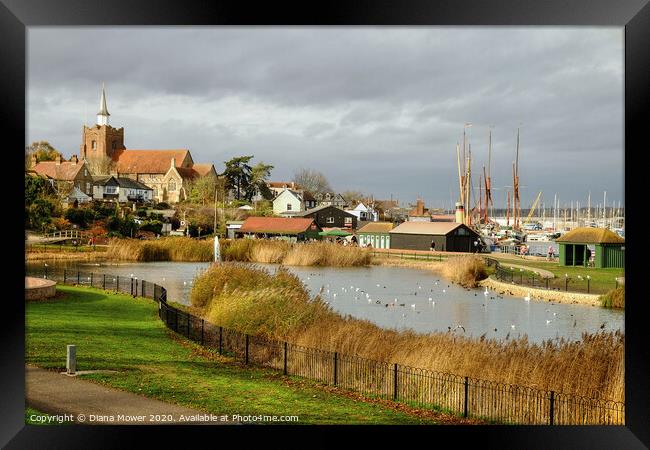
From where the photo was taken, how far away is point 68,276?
18156mm

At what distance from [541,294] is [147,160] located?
1130cm

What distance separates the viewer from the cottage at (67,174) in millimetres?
13664

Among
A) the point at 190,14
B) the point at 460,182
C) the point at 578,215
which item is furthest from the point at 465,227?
the point at 190,14

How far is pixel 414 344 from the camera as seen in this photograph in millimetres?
9953

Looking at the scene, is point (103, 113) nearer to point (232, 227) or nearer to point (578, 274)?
point (232, 227)

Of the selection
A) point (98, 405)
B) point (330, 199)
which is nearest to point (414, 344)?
point (98, 405)

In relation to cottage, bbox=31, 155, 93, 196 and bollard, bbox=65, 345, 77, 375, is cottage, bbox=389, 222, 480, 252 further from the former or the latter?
bollard, bbox=65, 345, 77, 375

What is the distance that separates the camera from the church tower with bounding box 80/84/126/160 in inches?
447

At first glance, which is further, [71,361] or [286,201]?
[286,201]

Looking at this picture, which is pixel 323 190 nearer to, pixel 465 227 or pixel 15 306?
pixel 465 227

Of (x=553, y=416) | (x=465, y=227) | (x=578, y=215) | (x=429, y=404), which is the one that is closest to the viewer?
(x=553, y=416)

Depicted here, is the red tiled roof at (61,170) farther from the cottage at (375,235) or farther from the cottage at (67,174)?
→ the cottage at (375,235)

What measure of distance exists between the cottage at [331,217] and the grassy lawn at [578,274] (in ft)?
15.9

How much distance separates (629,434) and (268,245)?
11341 millimetres
